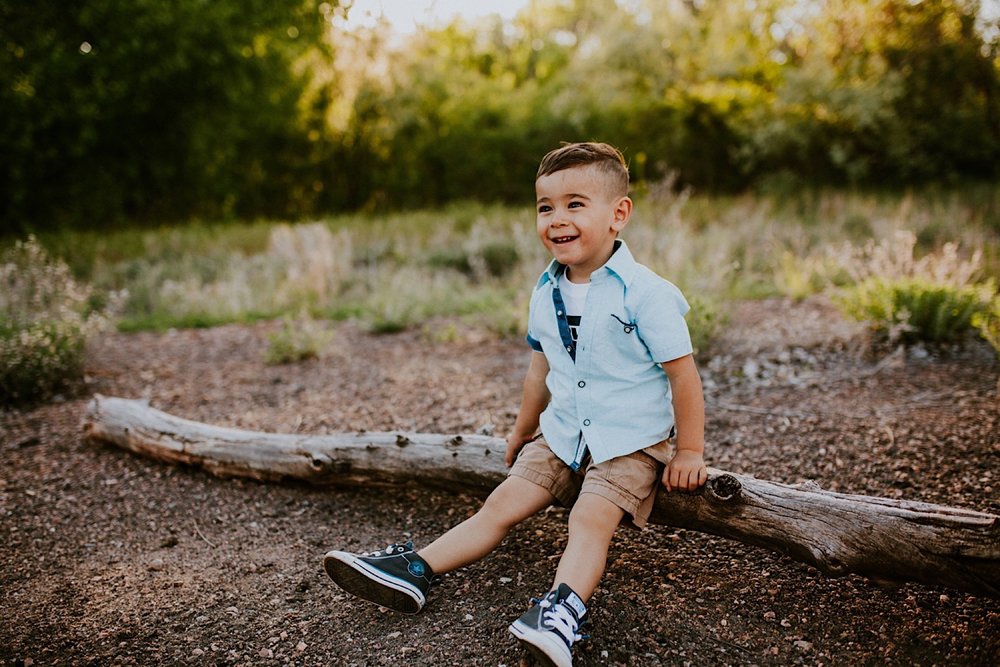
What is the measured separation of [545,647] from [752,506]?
83 cm

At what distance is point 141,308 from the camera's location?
23.0 ft

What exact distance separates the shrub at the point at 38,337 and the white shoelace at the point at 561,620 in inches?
146

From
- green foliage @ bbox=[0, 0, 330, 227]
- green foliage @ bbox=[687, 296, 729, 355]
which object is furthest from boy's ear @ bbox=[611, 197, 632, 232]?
green foliage @ bbox=[0, 0, 330, 227]

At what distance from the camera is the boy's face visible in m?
2.13

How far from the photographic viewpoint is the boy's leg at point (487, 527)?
221cm

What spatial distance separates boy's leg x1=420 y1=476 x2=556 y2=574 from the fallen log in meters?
0.34

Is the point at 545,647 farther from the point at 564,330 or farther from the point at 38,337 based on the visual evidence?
the point at 38,337

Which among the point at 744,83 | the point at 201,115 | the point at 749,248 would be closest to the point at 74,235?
the point at 201,115

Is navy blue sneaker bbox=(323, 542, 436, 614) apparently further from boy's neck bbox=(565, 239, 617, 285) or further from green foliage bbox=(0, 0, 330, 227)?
green foliage bbox=(0, 0, 330, 227)

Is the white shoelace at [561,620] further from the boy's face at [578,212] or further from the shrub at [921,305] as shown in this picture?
the shrub at [921,305]

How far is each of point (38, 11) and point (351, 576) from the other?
9.17 m

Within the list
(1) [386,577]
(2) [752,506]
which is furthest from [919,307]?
Result: (1) [386,577]

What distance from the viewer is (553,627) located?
184 centimetres

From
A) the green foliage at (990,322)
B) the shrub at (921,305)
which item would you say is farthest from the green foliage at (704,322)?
the green foliage at (990,322)
